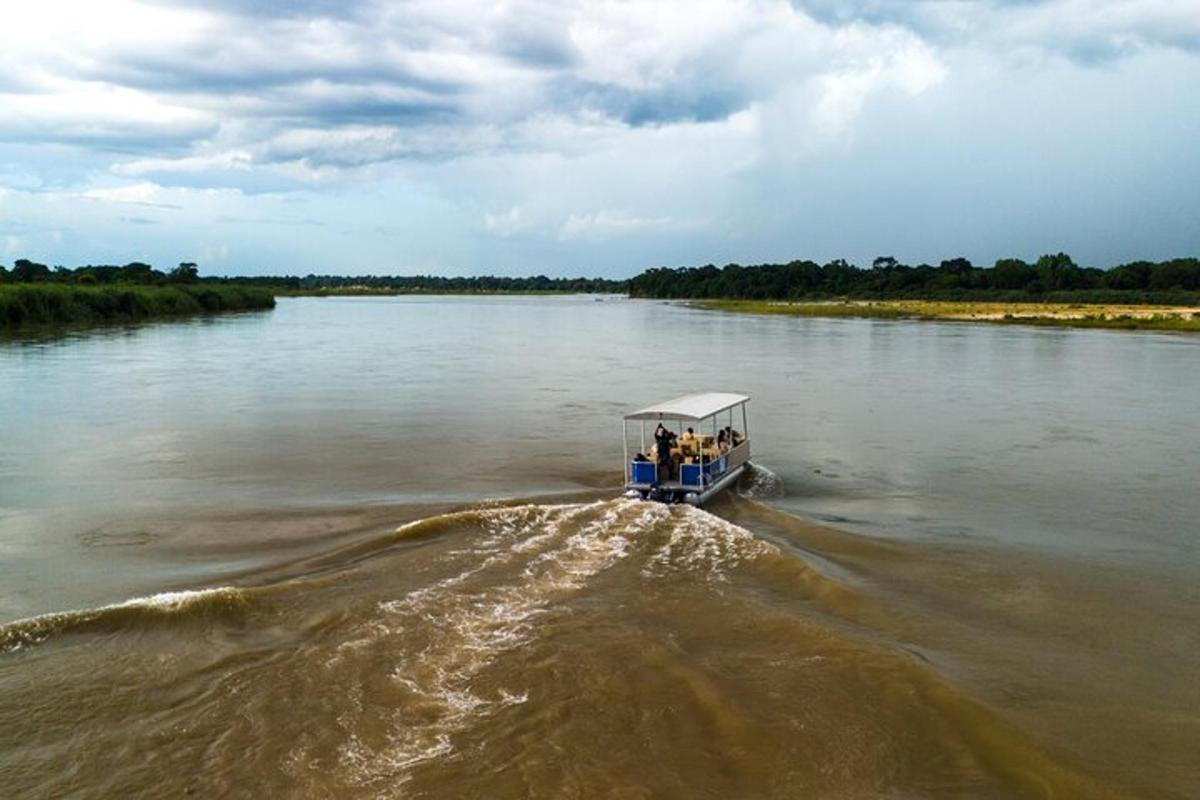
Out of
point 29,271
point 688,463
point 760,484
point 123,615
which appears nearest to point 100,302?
point 29,271

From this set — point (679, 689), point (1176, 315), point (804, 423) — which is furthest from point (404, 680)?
point (1176, 315)

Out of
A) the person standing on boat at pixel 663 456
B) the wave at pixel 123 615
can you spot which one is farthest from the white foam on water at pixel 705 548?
the wave at pixel 123 615

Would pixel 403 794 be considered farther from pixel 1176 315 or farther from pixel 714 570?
pixel 1176 315

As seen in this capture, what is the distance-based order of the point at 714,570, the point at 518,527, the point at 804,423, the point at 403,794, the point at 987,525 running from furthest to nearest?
1. the point at 804,423
2. the point at 987,525
3. the point at 518,527
4. the point at 714,570
5. the point at 403,794

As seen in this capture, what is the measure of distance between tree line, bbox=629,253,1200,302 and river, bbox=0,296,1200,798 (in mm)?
90965

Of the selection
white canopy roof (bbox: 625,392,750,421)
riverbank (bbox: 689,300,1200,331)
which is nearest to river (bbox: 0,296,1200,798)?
white canopy roof (bbox: 625,392,750,421)

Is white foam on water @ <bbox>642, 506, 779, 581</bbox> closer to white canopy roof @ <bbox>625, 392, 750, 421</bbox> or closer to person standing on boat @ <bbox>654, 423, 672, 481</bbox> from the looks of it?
person standing on boat @ <bbox>654, 423, 672, 481</bbox>

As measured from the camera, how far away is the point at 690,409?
19.2 metres

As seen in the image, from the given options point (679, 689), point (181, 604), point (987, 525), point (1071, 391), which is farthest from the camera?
point (1071, 391)

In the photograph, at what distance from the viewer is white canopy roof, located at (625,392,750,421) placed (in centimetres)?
1839

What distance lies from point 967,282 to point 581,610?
131m

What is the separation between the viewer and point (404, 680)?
9.54m

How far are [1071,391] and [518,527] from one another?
89.6ft

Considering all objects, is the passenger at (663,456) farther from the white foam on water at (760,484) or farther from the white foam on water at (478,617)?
the white foam on water at (760,484)
